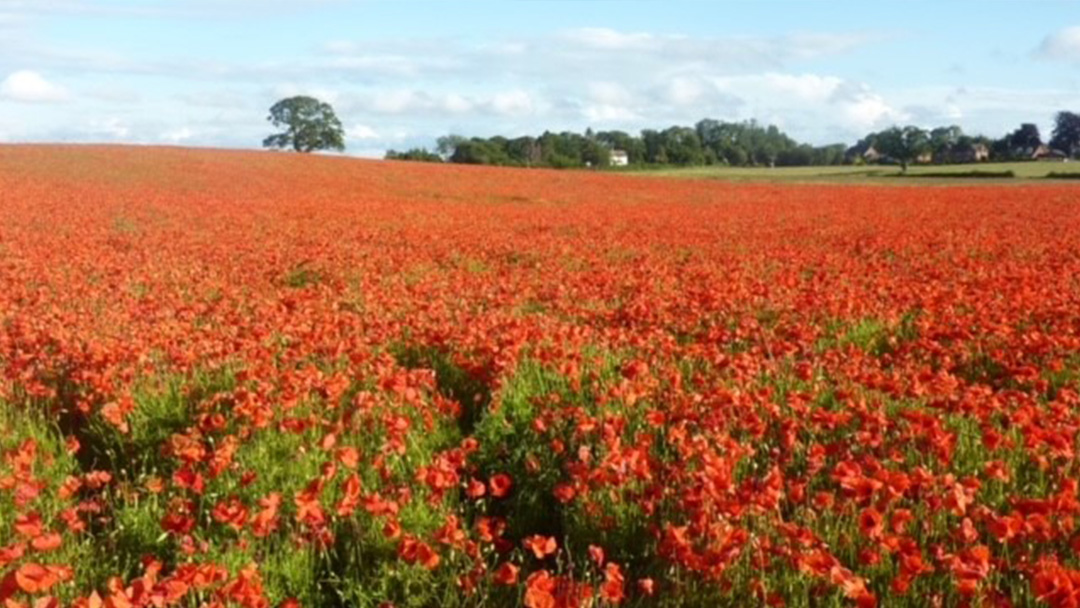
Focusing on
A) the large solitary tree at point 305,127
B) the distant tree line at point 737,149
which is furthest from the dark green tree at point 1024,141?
the large solitary tree at point 305,127

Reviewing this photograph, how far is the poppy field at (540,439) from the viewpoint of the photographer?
5.09 metres

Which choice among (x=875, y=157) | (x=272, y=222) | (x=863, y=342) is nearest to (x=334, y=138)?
(x=875, y=157)

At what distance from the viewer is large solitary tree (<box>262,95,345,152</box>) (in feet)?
356

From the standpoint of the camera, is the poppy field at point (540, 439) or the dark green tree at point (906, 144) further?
the dark green tree at point (906, 144)

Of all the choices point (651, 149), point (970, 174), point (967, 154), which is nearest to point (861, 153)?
point (967, 154)

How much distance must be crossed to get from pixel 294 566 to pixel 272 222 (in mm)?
25218

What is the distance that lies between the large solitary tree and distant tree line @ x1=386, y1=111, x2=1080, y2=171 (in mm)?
6688

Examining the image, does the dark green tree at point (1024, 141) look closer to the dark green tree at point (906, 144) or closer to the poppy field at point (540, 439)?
the dark green tree at point (906, 144)

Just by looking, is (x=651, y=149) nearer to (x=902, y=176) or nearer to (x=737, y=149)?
(x=737, y=149)

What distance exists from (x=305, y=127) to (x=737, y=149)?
53.1m

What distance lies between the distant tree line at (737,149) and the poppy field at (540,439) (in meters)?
91.3

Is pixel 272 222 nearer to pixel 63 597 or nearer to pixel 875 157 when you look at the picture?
pixel 63 597

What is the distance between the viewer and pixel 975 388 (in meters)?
7.69

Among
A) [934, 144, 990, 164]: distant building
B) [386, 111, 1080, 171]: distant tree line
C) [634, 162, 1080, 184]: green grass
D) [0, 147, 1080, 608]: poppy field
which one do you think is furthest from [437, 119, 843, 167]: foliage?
[0, 147, 1080, 608]: poppy field
